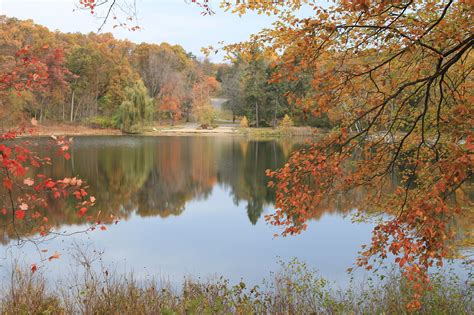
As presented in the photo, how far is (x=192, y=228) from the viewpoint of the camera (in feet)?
36.4

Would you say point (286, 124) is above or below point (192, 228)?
above

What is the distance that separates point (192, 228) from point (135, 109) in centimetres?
2910

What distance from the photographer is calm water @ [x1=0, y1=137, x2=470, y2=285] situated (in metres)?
8.26

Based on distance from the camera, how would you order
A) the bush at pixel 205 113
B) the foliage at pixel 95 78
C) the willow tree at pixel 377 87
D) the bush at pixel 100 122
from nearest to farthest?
the willow tree at pixel 377 87 < the foliage at pixel 95 78 < the bush at pixel 100 122 < the bush at pixel 205 113

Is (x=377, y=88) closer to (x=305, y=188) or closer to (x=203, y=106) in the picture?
(x=305, y=188)

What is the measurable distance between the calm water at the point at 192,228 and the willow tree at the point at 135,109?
18.8 meters

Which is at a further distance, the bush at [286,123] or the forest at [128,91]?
the bush at [286,123]

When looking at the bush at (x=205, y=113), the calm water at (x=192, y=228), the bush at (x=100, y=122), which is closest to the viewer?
the calm water at (x=192, y=228)

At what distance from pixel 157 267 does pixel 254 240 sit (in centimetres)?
260

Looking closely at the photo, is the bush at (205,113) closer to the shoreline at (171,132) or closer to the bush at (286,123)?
the shoreline at (171,132)

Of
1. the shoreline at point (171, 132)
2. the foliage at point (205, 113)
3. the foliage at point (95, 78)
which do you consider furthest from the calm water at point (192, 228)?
the foliage at point (205, 113)

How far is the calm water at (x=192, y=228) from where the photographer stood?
8.26 m

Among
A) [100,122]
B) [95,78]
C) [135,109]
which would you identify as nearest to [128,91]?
[135,109]

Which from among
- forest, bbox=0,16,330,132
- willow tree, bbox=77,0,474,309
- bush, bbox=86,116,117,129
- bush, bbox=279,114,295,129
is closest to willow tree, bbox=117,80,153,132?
forest, bbox=0,16,330,132
